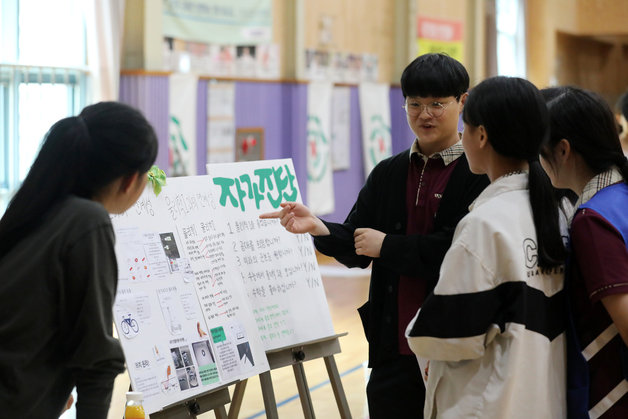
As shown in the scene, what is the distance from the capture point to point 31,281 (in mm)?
1524

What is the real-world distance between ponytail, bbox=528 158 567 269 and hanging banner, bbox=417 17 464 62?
8466 millimetres

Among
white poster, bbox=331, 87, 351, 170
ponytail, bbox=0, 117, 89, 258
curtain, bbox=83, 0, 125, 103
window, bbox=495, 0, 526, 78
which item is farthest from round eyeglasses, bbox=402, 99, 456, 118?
window, bbox=495, 0, 526, 78

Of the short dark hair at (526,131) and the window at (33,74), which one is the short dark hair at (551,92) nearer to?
the short dark hair at (526,131)

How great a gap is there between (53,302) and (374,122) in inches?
320

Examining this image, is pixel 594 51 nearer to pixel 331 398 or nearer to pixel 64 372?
pixel 331 398

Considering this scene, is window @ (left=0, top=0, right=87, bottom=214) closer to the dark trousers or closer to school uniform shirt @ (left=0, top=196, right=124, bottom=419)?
the dark trousers

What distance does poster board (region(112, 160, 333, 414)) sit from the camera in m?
Result: 2.49

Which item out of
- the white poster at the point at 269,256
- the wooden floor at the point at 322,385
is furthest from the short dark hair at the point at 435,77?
the wooden floor at the point at 322,385

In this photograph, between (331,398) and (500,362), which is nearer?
(500,362)

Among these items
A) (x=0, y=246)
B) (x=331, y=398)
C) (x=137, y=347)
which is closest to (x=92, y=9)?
(x=331, y=398)

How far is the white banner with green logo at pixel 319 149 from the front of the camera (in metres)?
8.45

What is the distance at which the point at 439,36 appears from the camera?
34.9ft

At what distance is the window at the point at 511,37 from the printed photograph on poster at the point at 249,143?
583 cm

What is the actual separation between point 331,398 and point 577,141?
8.77 ft
